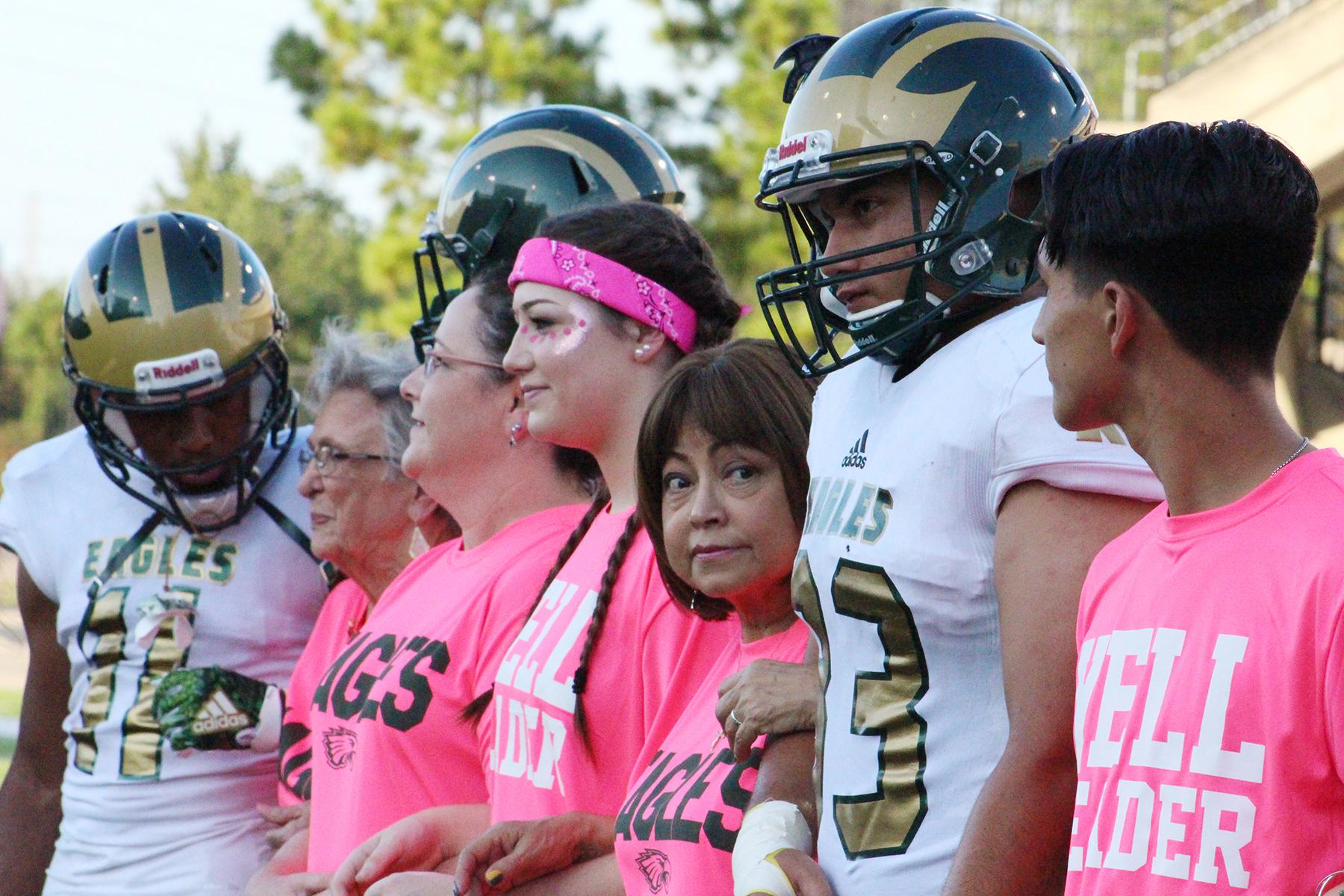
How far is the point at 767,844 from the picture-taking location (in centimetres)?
226

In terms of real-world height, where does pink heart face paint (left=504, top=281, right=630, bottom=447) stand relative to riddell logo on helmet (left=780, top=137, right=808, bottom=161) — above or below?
below

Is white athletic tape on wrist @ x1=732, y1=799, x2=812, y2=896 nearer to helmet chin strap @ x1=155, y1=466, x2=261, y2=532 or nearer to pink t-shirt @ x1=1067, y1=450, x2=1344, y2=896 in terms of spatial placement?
pink t-shirt @ x1=1067, y1=450, x2=1344, y2=896

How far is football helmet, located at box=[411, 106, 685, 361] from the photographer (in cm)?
398

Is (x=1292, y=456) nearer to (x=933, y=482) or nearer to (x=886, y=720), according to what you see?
(x=933, y=482)

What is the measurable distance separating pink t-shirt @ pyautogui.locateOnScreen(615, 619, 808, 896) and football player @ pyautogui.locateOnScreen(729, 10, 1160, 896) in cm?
10

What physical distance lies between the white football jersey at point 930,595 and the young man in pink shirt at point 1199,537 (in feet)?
0.41

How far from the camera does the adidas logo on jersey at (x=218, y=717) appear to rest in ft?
13.2

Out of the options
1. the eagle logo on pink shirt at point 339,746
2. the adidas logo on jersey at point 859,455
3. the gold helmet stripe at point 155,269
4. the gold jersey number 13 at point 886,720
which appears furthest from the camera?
the gold helmet stripe at point 155,269

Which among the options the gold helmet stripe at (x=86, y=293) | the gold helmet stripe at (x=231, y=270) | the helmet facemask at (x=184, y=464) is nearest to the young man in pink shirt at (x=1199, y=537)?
the helmet facemask at (x=184, y=464)

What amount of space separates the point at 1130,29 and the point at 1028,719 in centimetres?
1296

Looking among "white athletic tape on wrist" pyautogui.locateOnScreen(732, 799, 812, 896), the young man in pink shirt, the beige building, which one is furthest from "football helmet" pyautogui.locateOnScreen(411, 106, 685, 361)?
the beige building

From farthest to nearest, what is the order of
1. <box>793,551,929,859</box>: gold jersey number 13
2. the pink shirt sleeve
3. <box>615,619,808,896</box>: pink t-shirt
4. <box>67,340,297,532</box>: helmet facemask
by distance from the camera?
<box>67,340,297,532</box>: helmet facemask → <box>615,619,808,896</box>: pink t-shirt → <box>793,551,929,859</box>: gold jersey number 13 → the pink shirt sleeve

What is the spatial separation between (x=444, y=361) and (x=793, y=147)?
135 centimetres

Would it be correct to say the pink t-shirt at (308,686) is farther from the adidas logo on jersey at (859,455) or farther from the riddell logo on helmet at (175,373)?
the adidas logo on jersey at (859,455)
